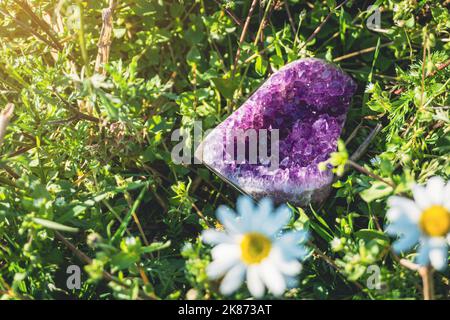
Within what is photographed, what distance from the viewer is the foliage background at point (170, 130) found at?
1471 mm

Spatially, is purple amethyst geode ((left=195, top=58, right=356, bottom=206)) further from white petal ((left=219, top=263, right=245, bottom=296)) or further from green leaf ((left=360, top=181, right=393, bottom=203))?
white petal ((left=219, top=263, right=245, bottom=296))

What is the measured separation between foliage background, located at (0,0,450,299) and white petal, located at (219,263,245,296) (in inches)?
2.8

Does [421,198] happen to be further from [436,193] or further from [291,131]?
[291,131]

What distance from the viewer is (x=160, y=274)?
1557 mm

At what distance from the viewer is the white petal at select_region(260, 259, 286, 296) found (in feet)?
4.02

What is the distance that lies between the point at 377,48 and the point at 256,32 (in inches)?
17.3

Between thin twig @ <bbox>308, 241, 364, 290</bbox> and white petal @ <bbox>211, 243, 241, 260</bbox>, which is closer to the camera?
white petal @ <bbox>211, 243, 241, 260</bbox>

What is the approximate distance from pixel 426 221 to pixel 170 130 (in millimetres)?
927

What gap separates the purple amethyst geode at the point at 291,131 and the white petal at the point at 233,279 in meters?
0.44

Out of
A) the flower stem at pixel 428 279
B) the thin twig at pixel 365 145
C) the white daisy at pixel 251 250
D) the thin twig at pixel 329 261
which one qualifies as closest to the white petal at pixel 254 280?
the white daisy at pixel 251 250

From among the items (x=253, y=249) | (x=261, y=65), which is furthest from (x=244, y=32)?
(x=253, y=249)

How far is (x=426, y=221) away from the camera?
1215 mm

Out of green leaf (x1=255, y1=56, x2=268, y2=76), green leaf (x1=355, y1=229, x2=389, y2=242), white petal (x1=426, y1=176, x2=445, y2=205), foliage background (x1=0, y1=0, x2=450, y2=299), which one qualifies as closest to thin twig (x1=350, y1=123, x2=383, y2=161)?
foliage background (x1=0, y1=0, x2=450, y2=299)

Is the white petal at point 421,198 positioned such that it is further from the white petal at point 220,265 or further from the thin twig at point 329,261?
the white petal at point 220,265
